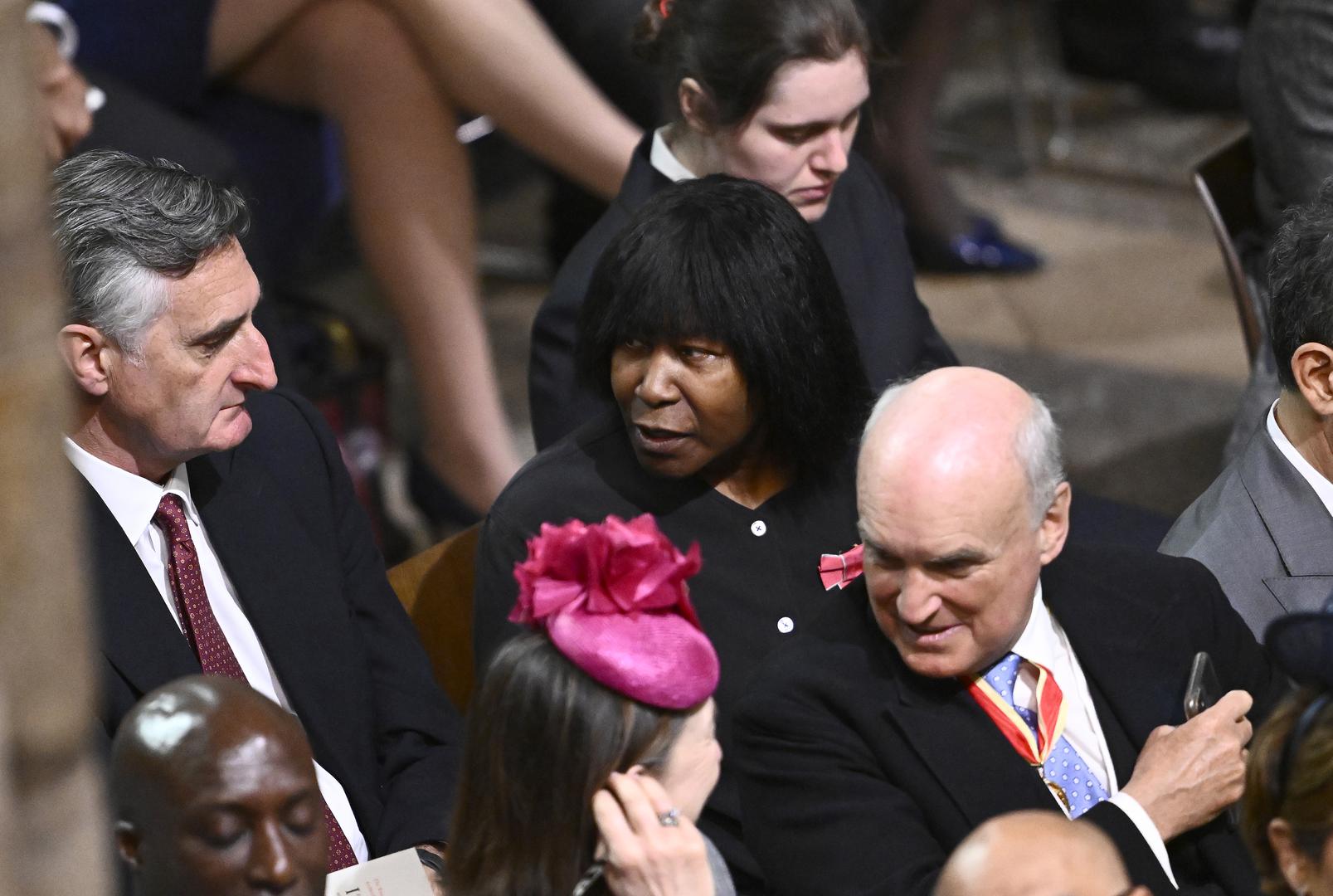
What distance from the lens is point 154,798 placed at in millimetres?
1684

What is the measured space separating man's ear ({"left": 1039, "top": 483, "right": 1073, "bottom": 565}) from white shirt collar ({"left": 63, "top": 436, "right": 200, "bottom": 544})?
118cm

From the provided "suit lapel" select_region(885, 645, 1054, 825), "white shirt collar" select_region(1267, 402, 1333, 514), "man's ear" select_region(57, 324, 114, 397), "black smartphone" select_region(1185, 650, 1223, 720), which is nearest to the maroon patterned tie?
"man's ear" select_region(57, 324, 114, 397)

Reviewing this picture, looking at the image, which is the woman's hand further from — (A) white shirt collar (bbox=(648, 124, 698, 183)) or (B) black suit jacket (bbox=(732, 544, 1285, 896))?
(A) white shirt collar (bbox=(648, 124, 698, 183))

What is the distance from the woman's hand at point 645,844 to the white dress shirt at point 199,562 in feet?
2.23

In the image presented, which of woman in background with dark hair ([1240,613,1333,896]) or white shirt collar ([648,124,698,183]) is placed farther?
white shirt collar ([648,124,698,183])

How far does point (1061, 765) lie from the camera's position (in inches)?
88.9

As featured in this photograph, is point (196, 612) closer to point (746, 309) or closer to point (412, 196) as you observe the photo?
point (746, 309)

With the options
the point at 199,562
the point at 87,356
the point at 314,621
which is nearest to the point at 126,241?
the point at 87,356

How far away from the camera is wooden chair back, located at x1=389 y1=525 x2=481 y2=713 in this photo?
2.85m

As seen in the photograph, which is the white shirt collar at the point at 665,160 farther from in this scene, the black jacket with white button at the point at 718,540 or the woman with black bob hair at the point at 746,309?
the black jacket with white button at the point at 718,540

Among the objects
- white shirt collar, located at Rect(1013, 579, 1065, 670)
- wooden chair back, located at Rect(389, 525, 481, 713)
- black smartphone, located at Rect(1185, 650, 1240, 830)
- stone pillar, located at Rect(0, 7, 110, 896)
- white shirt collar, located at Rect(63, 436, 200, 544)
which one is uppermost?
stone pillar, located at Rect(0, 7, 110, 896)

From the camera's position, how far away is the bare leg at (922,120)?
5.66 m

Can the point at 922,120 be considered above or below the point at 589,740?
below

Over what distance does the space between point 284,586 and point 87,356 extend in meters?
0.42
